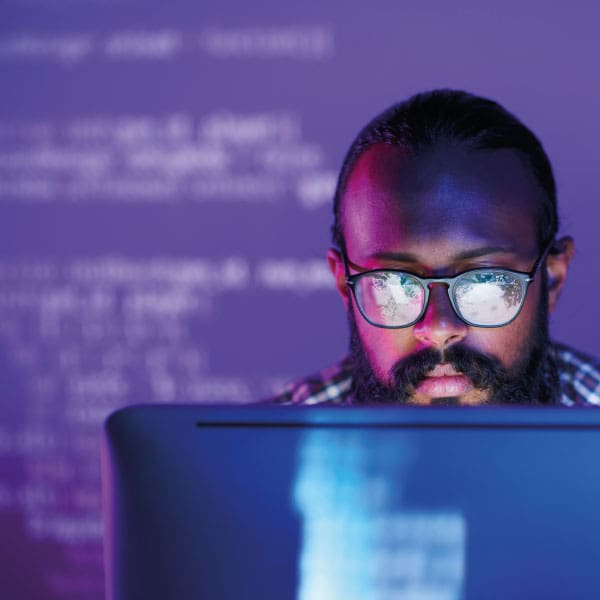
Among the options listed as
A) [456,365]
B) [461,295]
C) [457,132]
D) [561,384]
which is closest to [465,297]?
[461,295]

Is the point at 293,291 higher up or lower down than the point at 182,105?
lower down

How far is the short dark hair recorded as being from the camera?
4.22 feet

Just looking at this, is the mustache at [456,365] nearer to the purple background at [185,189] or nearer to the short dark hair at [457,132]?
the short dark hair at [457,132]

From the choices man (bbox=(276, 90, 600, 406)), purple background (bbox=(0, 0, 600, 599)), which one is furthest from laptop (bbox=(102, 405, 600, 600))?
purple background (bbox=(0, 0, 600, 599))

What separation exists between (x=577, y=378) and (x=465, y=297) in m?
0.59

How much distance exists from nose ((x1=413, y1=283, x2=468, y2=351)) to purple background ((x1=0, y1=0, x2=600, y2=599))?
45.6 inches

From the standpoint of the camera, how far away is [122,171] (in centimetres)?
239

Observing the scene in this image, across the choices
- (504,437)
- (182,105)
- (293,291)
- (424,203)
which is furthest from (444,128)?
(182,105)

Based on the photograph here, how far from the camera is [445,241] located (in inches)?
47.6

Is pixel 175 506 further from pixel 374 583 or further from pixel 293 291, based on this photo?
pixel 293 291

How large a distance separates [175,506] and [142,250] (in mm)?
1887

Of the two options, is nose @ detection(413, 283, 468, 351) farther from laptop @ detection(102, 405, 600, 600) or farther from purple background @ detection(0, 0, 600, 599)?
purple background @ detection(0, 0, 600, 599)

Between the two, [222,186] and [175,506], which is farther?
[222,186]

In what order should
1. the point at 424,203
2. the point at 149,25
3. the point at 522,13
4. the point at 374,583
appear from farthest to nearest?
the point at 149,25, the point at 522,13, the point at 424,203, the point at 374,583
